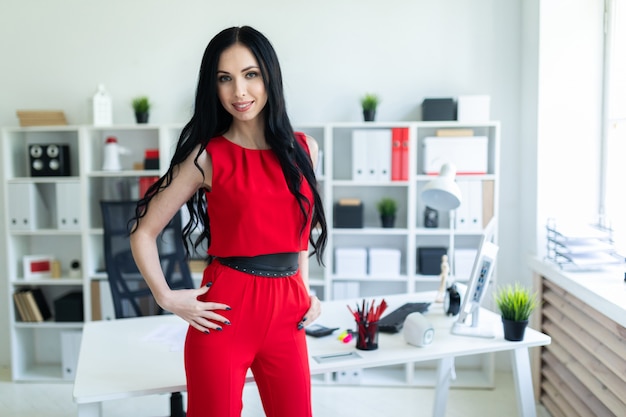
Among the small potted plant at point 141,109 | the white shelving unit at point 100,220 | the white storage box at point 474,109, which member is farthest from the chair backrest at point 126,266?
the white storage box at point 474,109

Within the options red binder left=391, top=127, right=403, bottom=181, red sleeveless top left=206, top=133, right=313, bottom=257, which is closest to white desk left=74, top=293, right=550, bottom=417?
red sleeveless top left=206, top=133, right=313, bottom=257

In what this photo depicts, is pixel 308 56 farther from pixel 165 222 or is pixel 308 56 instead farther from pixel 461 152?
pixel 165 222

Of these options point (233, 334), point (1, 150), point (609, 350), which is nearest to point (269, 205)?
point (233, 334)

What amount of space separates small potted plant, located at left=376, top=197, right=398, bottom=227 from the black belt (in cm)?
224

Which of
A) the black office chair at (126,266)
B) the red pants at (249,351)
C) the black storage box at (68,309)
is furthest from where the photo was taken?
the black storage box at (68,309)

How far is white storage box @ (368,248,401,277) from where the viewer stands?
3844 mm

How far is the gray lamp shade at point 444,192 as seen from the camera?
2391mm

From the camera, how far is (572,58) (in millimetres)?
3432

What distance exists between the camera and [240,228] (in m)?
1.58

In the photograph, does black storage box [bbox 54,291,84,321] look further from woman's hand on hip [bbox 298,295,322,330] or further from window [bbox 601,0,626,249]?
window [bbox 601,0,626,249]

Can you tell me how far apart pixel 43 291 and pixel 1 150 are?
101 centimetres

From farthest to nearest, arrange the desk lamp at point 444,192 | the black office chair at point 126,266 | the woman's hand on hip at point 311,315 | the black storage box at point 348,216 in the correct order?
the black storage box at point 348,216, the black office chair at point 126,266, the desk lamp at point 444,192, the woman's hand on hip at point 311,315

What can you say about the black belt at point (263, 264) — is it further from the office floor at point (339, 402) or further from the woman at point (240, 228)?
the office floor at point (339, 402)

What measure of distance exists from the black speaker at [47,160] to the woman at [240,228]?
8.30 feet
